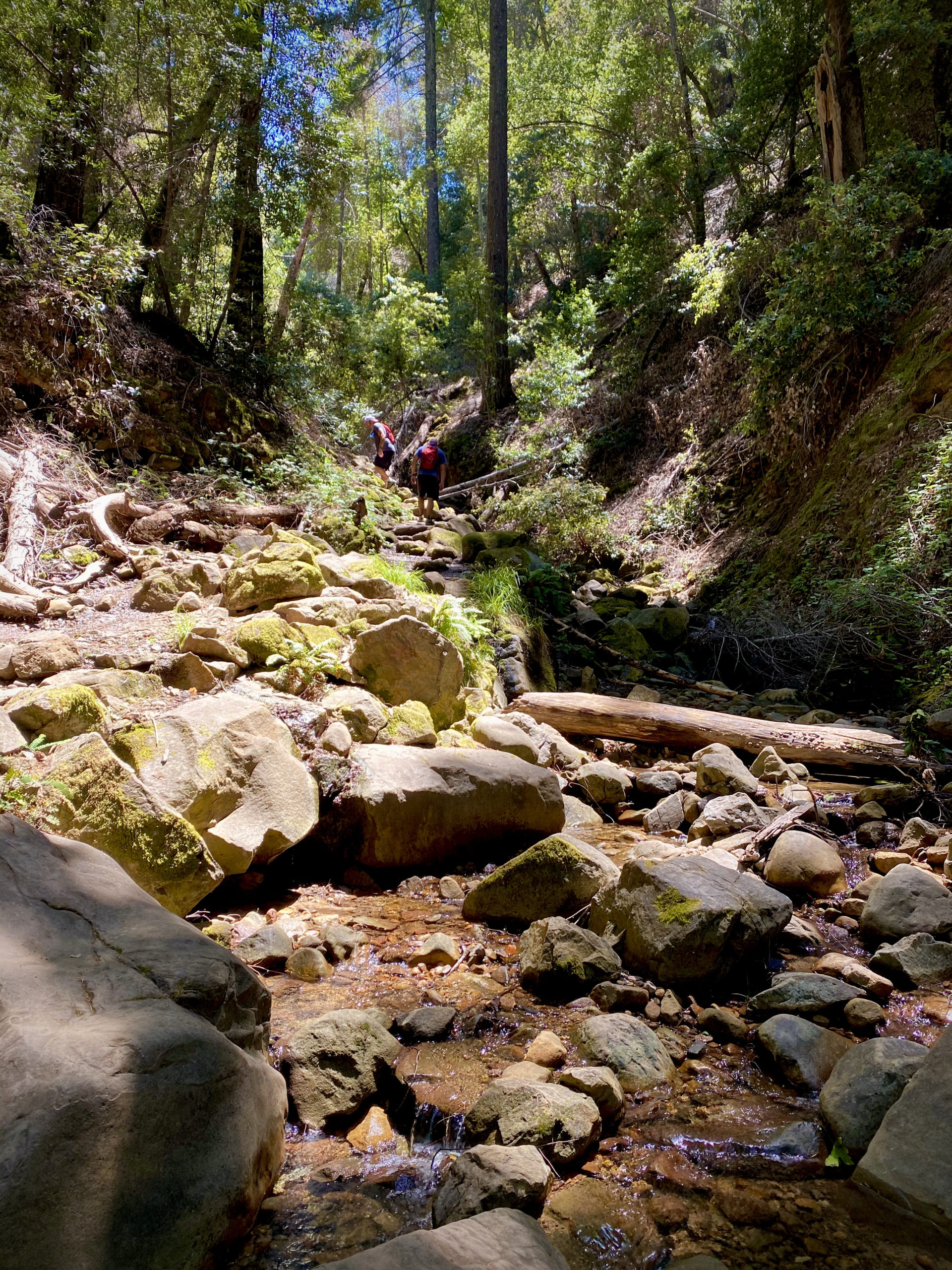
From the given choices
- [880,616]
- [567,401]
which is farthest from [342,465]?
[880,616]

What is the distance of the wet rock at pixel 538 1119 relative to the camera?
7.26ft

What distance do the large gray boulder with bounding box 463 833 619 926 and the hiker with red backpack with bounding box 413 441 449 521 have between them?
8690 millimetres

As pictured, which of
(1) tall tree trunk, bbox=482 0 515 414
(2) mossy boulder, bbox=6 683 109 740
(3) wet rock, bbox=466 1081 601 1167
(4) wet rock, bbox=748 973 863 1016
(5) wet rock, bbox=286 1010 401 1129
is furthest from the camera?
(1) tall tree trunk, bbox=482 0 515 414

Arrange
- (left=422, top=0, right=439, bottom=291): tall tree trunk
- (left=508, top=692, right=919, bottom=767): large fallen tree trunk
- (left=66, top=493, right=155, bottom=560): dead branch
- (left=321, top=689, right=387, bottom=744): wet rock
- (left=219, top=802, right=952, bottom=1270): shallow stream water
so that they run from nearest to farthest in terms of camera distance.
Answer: (left=219, top=802, right=952, bottom=1270): shallow stream water, (left=321, top=689, right=387, bottom=744): wet rock, (left=508, top=692, right=919, bottom=767): large fallen tree trunk, (left=66, top=493, right=155, bottom=560): dead branch, (left=422, top=0, right=439, bottom=291): tall tree trunk

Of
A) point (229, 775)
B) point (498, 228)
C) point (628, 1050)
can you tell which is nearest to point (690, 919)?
point (628, 1050)

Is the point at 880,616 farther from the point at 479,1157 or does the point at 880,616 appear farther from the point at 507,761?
the point at 479,1157

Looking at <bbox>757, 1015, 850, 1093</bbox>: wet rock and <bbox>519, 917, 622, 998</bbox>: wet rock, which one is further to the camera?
<bbox>519, 917, 622, 998</bbox>: wet rock

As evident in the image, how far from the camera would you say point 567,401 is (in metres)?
13.8

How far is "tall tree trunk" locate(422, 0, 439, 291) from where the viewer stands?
2331 centimetres

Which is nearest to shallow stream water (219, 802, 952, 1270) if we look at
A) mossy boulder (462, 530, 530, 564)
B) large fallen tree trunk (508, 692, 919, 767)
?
large fallen tree trunk (508, 692, 919, 767)

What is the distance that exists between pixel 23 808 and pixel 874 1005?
11.0 feet

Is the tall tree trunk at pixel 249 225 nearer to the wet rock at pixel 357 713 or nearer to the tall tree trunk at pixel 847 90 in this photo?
the tall tree trunk at pixel 847 90

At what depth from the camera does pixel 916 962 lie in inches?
126

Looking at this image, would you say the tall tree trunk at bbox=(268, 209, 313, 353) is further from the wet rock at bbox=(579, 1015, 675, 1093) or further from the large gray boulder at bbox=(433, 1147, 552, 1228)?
the large gray boulder at bbox=(433, 1147, 552, 1228)
